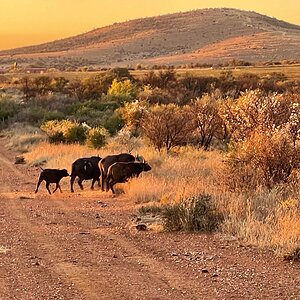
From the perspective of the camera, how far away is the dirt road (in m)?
8.73

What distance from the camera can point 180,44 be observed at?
168m

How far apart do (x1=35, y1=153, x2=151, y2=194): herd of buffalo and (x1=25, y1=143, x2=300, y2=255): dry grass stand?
344 millimetres

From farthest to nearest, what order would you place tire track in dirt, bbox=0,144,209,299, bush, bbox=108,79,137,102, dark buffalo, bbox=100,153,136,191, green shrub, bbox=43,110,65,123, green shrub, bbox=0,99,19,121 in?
bush, bbox=108,79,137,102 < green shrub, bbox=0,99,19,121 < green shrub, bbox=43,110,65,123 < dark buffalo, bbox=100,153,136,191 < tire track in dirt, bbox=0,144,209,299

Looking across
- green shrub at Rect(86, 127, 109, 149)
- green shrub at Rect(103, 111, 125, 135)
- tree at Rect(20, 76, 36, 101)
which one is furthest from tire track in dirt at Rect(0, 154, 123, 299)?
tree at Rect(20, 76, 36, 101)

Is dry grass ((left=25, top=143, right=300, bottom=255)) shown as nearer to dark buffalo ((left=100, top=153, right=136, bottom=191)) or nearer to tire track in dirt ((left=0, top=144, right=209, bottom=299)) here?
dark buffalo ((left=100, top=153, right=136, bottom=191))

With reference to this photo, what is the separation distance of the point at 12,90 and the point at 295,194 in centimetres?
5874

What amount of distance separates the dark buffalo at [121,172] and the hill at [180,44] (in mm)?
107798

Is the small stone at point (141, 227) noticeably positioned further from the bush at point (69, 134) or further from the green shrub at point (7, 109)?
the green shrub at point (7, 109)

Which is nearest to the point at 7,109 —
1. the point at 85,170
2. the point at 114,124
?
the point at 114,124

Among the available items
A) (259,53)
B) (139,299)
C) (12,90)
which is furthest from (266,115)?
(259,53)

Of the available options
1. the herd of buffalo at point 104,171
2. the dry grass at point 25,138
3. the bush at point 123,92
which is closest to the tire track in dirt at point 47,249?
the herd of buffalo at point 104,171

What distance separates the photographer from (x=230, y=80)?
57688mm

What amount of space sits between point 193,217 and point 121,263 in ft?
9.08

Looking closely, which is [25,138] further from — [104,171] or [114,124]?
[104,171]
